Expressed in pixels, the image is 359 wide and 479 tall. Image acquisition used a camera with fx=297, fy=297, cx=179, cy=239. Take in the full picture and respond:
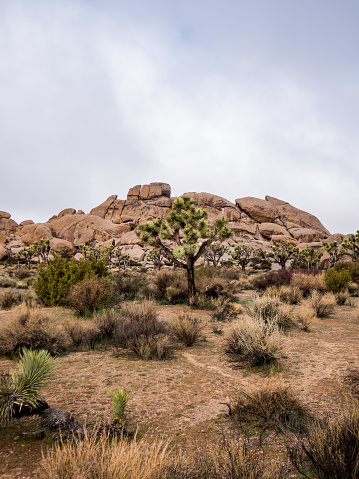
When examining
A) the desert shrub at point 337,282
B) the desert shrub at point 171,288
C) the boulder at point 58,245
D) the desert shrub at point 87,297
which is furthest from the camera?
the boulder at point 58,245

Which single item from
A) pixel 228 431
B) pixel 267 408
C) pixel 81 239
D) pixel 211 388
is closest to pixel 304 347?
pixel 211 388

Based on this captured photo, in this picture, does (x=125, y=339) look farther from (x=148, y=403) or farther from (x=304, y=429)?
(x=304, y=429)

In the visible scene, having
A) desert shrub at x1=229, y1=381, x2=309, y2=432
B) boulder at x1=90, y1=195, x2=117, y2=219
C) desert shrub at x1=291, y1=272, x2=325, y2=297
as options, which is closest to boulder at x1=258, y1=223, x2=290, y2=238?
boulder at x1=90, y1=195, x2=117, y2=219

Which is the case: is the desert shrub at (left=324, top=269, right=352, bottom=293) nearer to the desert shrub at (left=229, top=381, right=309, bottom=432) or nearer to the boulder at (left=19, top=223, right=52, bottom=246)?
the desert shrub at (left=229, top=381, right=309, bottom=432)

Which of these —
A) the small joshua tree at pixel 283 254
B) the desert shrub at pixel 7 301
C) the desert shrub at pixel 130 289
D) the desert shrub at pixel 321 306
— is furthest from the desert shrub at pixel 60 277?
the small joshua tree at pixel 283 254

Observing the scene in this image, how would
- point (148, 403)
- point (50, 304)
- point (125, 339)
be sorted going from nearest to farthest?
1. point (148, 403)
2. point (125, 339)
3. point (50, 304)

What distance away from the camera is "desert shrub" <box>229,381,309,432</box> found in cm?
401

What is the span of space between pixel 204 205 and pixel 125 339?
8789 cm

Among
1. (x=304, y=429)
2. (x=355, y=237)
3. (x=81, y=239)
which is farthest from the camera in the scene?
(x=81, y=239)

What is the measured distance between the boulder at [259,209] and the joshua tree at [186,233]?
76.5 m

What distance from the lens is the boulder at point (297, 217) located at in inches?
3635

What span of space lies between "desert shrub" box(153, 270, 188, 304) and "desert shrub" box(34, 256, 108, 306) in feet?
12.8

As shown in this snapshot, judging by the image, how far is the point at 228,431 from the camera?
395cm

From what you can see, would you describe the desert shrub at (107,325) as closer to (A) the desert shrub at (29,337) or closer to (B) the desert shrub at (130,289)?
→ (A) the desert shrub at (29,337)
